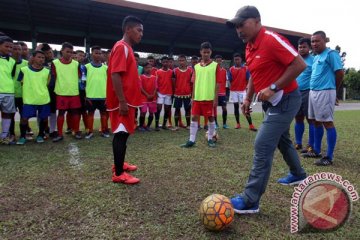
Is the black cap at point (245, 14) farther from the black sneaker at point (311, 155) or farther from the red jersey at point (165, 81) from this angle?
the red jersey at point (165, 81)

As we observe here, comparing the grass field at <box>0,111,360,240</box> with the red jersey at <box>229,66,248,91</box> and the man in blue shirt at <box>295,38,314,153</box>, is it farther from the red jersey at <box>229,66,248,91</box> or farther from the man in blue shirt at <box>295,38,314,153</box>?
the red jersey at <box>229,66,248,91</box>

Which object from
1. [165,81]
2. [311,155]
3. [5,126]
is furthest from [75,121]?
[311,155]

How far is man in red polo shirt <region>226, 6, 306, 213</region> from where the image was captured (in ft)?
9.47

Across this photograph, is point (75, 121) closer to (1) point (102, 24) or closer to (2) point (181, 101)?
(2) point (181, 101)

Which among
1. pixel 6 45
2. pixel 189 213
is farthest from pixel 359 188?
pixel 6 45

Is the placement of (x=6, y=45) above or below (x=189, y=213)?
above

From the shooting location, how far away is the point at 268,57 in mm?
2982

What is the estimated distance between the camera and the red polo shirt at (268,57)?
114 inches

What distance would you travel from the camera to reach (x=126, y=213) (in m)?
3.12

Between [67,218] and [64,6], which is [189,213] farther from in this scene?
[64,6]

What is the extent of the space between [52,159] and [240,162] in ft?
10.7

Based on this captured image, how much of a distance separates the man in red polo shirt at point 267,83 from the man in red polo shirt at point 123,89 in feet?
4.64

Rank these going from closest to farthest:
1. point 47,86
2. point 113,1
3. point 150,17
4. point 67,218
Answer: point 67,218
point 47,86
point 113,1
point 150,17

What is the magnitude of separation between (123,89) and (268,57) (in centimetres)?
187
